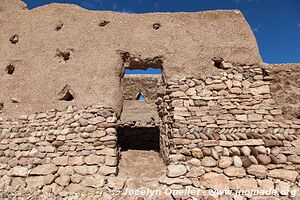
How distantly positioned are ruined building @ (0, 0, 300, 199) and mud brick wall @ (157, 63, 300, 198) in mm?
19

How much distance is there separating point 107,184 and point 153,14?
3.97 metres

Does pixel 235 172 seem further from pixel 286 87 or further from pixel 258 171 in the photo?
pixel 286 87

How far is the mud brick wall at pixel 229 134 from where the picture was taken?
4.14 meters

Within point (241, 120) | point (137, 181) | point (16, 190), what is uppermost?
point (241, 120)

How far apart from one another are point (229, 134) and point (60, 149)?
329 cm

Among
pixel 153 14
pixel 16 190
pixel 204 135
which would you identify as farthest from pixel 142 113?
pixel 16 190

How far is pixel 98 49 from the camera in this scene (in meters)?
5.50

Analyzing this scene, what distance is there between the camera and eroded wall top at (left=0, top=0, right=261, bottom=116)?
17.1 ft

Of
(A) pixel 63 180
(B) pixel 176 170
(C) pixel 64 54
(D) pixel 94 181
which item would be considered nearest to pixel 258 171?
(B) pixel 176 170

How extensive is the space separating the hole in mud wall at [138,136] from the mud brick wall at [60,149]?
341 centimetres

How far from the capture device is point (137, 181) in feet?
14.1

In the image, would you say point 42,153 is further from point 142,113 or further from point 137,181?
point 142,113

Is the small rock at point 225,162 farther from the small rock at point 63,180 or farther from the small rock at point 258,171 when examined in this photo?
the small rock at point 63,180

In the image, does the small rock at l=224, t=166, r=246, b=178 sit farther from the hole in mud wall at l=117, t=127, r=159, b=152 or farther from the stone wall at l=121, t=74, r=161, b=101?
the stone wall at l=121, t=74, r=161, b=101
